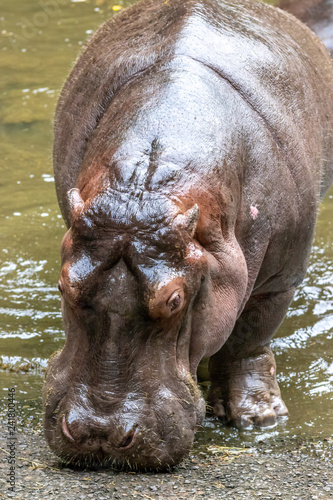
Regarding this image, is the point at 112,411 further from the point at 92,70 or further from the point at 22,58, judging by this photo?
the point at 22,58

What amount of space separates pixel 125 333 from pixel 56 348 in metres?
2.30

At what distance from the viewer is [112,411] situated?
406cm

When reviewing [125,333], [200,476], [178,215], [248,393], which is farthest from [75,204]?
[248,393]

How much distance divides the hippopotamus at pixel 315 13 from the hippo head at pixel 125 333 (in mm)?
5147

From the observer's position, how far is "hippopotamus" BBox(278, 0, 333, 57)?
882 cm

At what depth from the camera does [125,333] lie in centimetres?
407

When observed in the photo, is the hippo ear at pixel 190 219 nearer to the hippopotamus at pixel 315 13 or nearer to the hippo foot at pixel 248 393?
the hippo foot at pixel 248 393

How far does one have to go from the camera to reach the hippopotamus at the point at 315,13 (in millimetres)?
8820

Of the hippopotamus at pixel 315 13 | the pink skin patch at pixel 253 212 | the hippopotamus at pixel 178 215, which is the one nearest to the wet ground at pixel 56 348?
the hippopotamus at pixel 178 215

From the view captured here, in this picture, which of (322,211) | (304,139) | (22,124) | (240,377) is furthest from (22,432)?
(22,124)

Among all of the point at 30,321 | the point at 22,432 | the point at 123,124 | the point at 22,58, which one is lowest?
the point at 22,58

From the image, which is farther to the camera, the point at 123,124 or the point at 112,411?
the point at 123,124

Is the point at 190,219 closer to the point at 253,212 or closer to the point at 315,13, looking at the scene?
the point at 253,212

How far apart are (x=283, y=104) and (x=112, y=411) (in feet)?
Result: 7.30
